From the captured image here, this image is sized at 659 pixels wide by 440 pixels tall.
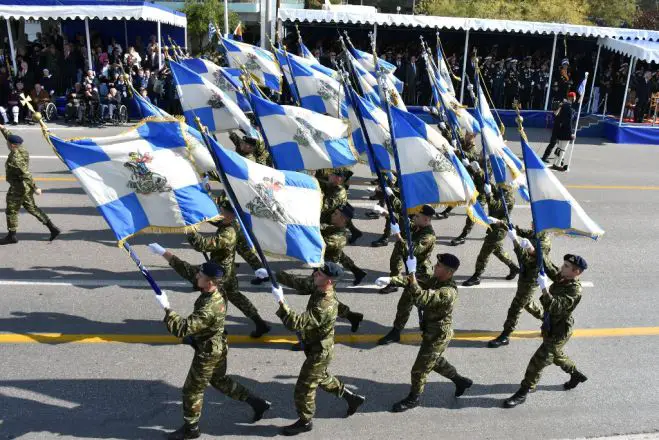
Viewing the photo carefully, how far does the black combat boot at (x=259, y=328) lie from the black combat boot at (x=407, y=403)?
187 centimetres

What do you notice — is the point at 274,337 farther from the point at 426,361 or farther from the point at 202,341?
the point at 426,361

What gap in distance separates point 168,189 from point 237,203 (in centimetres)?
92

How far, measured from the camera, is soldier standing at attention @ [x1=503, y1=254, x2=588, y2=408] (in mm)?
5848

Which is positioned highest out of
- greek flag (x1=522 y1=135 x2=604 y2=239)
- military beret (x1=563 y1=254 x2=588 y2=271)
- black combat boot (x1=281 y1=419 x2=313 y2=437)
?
greek flag (x1=522 y1=135 x2=604 y2=239)

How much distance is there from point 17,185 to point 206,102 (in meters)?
3.34

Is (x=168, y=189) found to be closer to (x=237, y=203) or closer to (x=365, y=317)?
(x=237, y=203)

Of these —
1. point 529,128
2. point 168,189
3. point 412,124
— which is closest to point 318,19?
point 529,128

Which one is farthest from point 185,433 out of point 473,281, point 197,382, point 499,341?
point 473,281

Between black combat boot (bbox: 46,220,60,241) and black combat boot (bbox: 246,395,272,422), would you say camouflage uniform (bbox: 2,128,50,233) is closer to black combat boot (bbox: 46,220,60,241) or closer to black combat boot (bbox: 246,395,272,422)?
black combat boot (bbox: 46,220,60,241)

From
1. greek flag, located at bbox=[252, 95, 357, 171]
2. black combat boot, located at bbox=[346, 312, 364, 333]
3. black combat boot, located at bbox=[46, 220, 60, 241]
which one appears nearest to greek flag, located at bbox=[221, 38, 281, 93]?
greek flag, located at bbox=[252, 95, 357, 171]

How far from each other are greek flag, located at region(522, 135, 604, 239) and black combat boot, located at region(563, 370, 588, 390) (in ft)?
4.68

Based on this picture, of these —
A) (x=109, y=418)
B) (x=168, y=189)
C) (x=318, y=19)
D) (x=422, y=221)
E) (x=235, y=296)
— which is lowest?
(x=109, y=418)

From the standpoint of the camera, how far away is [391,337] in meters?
7.08

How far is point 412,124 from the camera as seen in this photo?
731 cm
